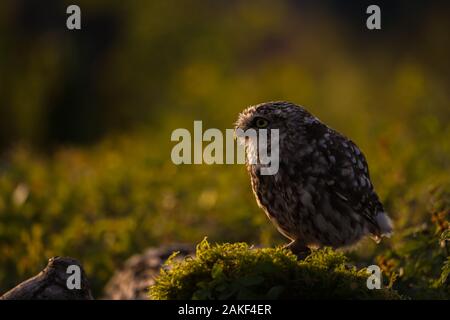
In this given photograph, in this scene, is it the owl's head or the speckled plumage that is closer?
the speckled plumage

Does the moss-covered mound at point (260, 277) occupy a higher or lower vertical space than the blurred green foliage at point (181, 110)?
lower

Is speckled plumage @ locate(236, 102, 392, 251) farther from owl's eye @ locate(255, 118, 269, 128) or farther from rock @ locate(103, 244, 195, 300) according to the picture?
rock @ locate(103, 244, 195, 300)

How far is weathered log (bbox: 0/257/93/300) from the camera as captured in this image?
450 cm

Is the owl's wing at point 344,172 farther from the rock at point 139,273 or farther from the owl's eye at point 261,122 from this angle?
the rock at point 139,273

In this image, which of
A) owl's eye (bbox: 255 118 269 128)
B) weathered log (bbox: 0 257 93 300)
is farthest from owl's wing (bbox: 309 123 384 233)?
weathered log (bbox: 0 257 93 300)

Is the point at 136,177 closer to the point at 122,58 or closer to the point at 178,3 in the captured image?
the point at 122,58

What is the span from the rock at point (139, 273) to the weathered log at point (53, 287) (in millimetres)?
1994

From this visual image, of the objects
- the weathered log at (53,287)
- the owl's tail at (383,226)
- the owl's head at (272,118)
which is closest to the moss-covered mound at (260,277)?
the weathered log at (53,287)

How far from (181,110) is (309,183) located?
1389 centimetres

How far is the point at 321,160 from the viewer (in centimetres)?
538

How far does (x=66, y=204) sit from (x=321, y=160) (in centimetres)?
519

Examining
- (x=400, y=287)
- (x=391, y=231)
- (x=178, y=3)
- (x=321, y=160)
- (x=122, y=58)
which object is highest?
(x=178, y=3)

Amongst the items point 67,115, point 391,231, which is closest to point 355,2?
point 67,115

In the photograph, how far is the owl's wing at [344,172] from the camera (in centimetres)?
543
